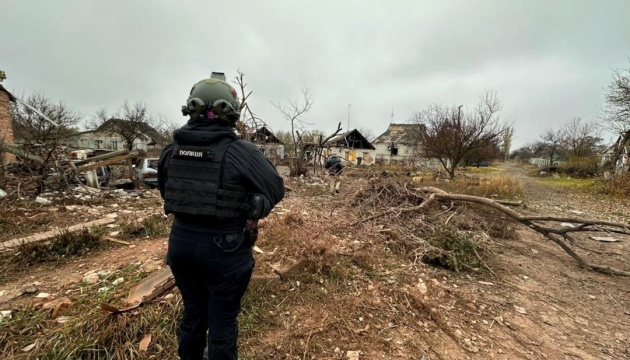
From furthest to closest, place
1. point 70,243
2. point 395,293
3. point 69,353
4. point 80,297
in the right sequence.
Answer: point 70,243
point 395,293
point 80,297
point 69,353

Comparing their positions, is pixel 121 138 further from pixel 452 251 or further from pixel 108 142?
pixel 452 251

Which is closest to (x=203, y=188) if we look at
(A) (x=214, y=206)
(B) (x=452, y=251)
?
(A) (x=214, y=206)

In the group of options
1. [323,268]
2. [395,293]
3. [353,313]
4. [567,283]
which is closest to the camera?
[353,313]

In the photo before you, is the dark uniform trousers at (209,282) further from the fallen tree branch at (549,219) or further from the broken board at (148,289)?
the fallen tree branch at (549,219)

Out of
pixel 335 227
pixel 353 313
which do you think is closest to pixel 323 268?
pixel 353 313

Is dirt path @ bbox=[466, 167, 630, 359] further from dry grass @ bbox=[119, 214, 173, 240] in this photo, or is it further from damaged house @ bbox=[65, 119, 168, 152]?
damaged house @ bbox=[65, 119, 168, 152]

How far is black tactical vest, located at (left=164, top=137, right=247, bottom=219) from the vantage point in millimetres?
1598

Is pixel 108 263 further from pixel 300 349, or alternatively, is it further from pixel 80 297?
pixel 300 349

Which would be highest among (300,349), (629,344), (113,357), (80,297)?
(80,297)

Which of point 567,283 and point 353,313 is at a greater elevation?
point 353,313

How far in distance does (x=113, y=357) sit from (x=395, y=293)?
8.29 feet

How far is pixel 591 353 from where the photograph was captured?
2.57 metres

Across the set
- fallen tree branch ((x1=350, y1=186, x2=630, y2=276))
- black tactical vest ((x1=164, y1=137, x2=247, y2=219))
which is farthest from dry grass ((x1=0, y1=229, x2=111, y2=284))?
fallen tree branch ((x1=350, y1=186, x2=630, y2=276))

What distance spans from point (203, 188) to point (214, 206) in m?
0.12
